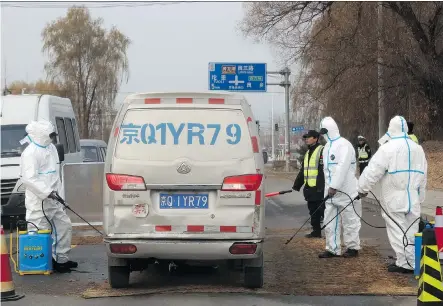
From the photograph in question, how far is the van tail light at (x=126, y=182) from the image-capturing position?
647cm

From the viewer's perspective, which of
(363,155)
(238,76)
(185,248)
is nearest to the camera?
(185,248)

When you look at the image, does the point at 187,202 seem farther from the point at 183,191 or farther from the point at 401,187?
the point at 401,187

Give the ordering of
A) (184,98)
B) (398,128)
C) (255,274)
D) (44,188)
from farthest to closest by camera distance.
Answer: (398,128) → (44,188) → (255,274) → (184,98)

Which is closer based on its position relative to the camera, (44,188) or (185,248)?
(185,248)

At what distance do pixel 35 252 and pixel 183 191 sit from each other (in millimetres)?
Result: 2636

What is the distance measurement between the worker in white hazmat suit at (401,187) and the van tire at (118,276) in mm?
3227

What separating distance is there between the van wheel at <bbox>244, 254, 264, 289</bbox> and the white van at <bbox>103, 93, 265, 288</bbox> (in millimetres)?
240

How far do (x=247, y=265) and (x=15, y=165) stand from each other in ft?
25.8

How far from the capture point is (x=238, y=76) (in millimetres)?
32344

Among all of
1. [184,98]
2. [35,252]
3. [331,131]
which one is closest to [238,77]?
[331,131]

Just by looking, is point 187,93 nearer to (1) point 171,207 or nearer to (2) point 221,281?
(1) point 171,207

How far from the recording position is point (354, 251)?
9188mm

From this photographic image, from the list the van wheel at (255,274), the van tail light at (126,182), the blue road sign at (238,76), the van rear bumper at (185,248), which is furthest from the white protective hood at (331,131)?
the blue road sign at (238,76)

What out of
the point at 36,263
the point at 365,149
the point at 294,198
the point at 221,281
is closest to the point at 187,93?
the point at 221,281
